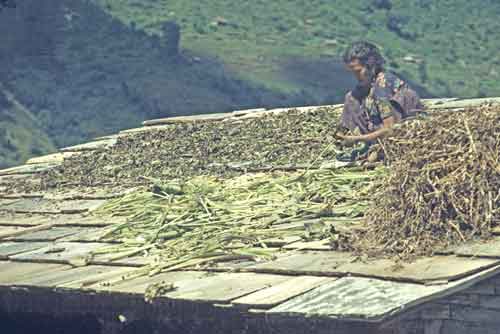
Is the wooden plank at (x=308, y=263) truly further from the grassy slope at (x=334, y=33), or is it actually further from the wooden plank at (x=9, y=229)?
the grassy slope at (x=334, y=33)

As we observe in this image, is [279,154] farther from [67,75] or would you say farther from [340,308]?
[67,75]

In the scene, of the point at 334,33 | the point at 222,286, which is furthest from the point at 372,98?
the point at 334,33

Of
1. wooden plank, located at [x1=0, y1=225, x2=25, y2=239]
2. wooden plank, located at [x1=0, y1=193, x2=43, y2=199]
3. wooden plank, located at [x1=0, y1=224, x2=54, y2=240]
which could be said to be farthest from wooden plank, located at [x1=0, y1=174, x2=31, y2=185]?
wooden plank, located at [x1=0, y1=224, x2=54, y2=240]

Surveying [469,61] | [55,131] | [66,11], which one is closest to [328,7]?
[469,61]

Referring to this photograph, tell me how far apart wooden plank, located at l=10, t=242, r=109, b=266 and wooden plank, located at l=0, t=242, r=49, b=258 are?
11cm

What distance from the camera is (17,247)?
1019cm

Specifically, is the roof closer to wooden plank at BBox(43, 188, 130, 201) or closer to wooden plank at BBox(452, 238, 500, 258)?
wooden plank at BBox(452, 238, 500, 258)

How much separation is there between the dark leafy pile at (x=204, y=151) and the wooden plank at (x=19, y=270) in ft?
7.53

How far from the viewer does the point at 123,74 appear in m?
41.2

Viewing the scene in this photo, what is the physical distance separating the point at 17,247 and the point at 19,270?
90 cm

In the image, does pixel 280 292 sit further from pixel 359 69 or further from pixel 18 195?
pixel 18 195

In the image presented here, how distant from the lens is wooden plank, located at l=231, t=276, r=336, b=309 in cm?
718

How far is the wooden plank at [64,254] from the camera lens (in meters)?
9.24

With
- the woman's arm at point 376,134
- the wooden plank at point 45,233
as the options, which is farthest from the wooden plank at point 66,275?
the woman's arm at point 376,134
